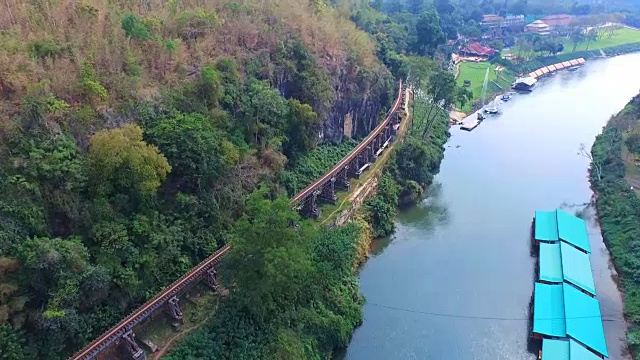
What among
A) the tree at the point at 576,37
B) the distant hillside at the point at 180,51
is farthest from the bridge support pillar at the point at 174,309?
the tree at the point at 576,37

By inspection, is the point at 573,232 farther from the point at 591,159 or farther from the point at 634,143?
the point at 591,159

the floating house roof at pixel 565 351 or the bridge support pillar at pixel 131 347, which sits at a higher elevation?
the bridge support pillar at pixel 131 347

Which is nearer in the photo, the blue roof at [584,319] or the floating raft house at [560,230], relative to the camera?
the blue roof at [584,319]

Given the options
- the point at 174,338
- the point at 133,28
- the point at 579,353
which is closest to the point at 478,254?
the point at 579,353

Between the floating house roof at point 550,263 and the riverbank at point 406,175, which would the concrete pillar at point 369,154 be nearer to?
the riverbank at point 406,175

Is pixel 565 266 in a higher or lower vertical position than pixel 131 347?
lower

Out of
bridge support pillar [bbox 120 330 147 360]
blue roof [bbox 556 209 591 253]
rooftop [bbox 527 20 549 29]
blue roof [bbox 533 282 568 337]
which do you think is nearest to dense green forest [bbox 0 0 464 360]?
bridge support pillar [bbox 120 330 147 360]

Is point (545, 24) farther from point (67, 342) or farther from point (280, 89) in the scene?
point (67, 342)
